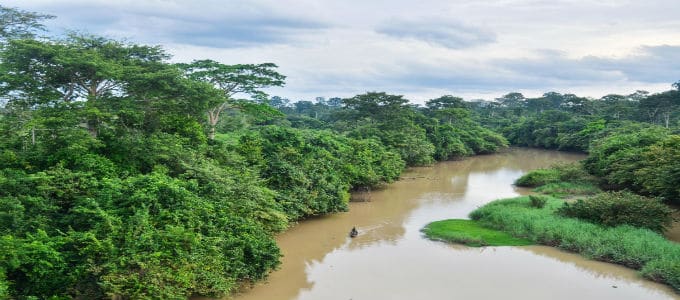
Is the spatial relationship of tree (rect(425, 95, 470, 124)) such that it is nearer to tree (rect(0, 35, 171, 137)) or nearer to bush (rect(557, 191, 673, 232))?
bush (rect(557, 191, 673, 232))

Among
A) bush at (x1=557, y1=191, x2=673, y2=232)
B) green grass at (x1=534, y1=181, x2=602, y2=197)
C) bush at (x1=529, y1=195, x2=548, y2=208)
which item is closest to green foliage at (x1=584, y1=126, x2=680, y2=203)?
green grass at (x1=534, y1=181, x2=602, y2=197)

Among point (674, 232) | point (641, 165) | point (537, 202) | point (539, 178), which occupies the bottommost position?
point (674, 232)

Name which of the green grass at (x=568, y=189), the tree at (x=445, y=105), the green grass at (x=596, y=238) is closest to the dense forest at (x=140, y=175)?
the green grass at (x=568, y=189)

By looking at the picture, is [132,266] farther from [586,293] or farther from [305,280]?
[586,293]

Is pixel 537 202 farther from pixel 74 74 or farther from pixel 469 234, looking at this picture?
pixel 74 74

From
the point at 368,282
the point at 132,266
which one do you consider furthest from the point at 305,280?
the point at 132,266

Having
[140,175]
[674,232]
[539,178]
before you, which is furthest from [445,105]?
[140,175]

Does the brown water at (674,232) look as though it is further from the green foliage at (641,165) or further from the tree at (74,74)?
the tree at (74,74)
